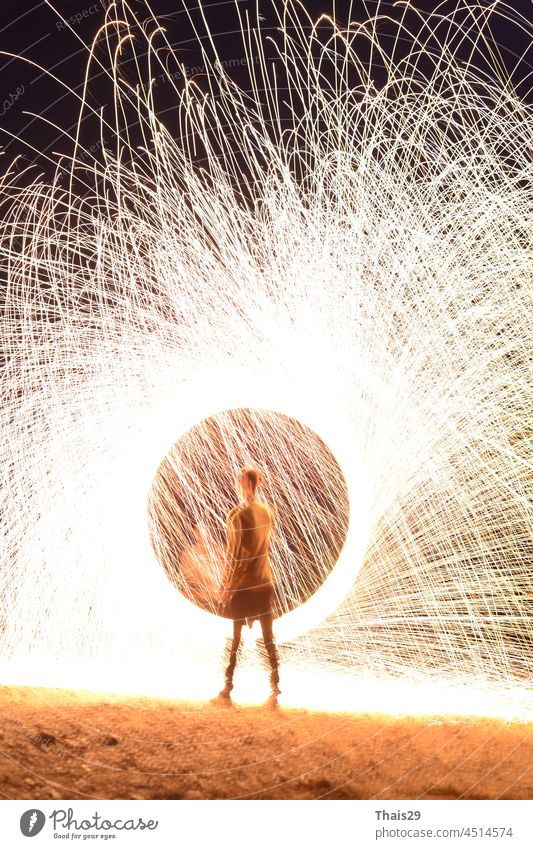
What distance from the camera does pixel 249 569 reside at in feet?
12.0

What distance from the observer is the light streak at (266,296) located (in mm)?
4445

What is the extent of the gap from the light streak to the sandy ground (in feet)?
2.42

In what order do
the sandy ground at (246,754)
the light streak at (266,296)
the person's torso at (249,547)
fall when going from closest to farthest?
the sandy ground at (246,754) < the person's torso at (249,547) < the light streak at (266,296)

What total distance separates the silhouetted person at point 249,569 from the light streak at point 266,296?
0.73 m

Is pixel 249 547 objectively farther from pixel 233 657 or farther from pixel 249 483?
pixel 233 657

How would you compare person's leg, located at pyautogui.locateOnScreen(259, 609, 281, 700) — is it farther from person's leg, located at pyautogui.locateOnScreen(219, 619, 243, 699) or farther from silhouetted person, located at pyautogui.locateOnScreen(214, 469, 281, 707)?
person's leg, located at pyautogui.locateOnScreen(219, 619, 243, 699)

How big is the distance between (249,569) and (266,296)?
1.86 m

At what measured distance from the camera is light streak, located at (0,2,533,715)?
4445mm

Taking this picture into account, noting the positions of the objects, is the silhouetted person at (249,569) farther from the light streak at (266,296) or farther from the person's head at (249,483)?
the light streak at (266,296)

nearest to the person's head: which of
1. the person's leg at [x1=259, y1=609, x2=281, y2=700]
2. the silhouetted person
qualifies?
the silhouetted person

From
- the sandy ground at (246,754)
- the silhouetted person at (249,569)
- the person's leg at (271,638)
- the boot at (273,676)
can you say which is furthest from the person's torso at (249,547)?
the sandy ground at (246,754)

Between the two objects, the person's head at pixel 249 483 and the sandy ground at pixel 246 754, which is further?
the person's head at pixel 249 483

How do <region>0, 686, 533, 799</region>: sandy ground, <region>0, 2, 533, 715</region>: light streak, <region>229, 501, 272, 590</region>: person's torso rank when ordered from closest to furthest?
<region>0, 686, 533, 799</region>: sandy ground, <region>229, 501, 272, 590</region>: person's torso, <region>0, 2, 533, 715</region>: light streak

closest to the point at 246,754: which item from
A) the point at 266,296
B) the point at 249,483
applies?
the point at 249,483
